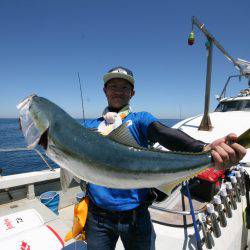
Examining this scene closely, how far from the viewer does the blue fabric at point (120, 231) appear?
2.84 m

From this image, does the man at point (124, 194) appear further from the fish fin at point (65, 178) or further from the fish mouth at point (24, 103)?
the fish mouth at point (24, 103)

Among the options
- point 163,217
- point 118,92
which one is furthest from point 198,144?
point 163,217

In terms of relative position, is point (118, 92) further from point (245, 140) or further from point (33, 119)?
point (245, 140)

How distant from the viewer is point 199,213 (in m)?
4.22

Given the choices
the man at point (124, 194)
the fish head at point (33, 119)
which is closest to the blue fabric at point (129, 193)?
the man at point (124, 194)

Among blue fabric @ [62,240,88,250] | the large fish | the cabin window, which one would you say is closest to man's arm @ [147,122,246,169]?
the large fish

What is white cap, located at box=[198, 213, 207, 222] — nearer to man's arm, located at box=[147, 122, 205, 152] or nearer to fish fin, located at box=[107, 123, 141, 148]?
man's arm, located at box=[147, 122, 205, 152]

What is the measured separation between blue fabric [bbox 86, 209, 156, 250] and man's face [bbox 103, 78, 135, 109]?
1.36 m

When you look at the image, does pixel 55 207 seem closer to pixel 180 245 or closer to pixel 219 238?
pixel 180 245

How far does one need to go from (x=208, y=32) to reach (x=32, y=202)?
9397 millimetres

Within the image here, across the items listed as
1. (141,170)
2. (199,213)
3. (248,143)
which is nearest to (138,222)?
(141,170)

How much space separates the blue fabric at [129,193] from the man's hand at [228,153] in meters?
0.81

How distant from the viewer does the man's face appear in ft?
10.1

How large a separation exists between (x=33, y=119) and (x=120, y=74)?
128cm
